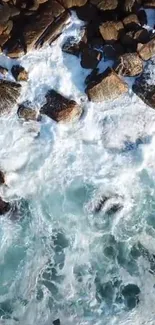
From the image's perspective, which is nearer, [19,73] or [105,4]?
[19,73]

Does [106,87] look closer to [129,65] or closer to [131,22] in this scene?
[129,65]

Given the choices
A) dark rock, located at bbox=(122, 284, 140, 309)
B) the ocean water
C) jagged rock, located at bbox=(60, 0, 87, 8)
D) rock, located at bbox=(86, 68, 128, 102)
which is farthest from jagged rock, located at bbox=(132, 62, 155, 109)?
dark rock, located at bbox=(122, 284, 140, 309)

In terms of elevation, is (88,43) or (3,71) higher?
(3,71)

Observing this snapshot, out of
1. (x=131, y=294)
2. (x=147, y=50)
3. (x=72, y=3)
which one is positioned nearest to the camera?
(x=131, y=294)

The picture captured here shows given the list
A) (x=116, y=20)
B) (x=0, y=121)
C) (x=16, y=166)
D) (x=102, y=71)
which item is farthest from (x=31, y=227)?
(x=116, y=20)

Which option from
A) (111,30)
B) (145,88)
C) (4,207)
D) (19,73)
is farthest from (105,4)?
(4,207)

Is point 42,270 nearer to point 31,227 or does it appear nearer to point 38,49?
point 31,227
